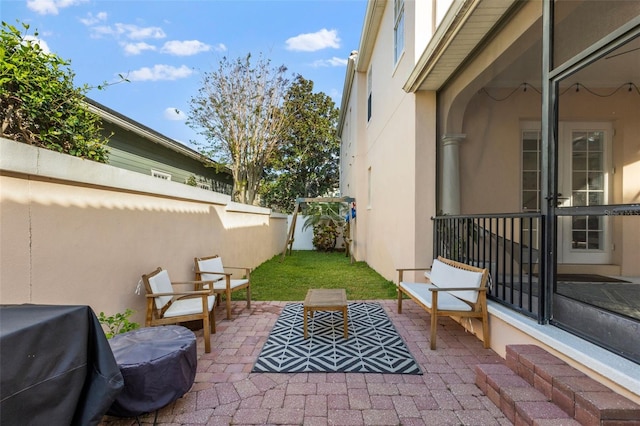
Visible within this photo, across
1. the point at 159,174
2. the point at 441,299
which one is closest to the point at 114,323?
the point at 441,299

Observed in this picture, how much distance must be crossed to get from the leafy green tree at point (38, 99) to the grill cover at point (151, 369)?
2.09 metres

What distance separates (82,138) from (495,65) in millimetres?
4923

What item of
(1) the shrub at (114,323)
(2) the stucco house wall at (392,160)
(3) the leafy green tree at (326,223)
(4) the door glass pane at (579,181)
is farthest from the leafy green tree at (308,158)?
(1) the shrub at (114,323)

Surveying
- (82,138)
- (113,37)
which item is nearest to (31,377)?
(82,138)

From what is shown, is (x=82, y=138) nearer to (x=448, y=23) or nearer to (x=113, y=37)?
(x=448, y=23)

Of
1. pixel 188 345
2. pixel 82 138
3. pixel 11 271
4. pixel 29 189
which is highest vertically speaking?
pixel 82 138

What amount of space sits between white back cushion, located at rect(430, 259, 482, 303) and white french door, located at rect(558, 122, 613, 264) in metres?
2.53

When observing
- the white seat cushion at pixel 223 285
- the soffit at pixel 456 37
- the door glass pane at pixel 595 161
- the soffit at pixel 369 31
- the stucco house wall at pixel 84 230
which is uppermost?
the soffit at pixel 369 31

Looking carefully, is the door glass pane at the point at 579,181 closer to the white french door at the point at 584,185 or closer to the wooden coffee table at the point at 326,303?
the white french door at the point at 584,185

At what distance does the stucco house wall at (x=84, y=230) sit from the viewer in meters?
2.11

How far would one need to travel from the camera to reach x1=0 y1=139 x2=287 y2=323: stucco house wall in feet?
6.91

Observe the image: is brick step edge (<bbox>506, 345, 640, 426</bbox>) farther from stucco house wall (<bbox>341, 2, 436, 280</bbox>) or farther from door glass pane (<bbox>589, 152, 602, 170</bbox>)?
door glass pane (<bbox>589, 152, 602, 170</bbox>)

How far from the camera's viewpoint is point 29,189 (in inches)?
87.4

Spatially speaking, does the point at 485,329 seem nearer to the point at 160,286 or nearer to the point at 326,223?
the point at 160,286
